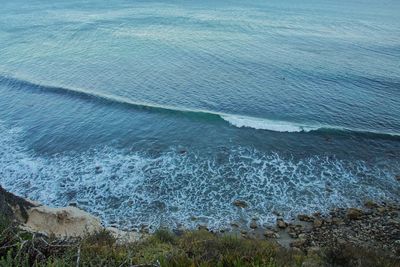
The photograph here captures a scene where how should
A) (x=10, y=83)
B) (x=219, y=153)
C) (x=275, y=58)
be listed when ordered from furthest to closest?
(x=275, y=58)
(x=10, y=83)
(x=219, y=153)

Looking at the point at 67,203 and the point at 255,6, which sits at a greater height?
the point at 255,6

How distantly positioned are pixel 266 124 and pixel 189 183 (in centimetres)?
889

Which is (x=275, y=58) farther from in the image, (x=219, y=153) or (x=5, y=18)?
(x=5, y=18)

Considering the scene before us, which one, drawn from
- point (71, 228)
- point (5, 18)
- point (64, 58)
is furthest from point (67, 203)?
point (5, 18)

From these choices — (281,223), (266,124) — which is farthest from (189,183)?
(266,124)

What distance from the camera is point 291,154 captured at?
23.7 m

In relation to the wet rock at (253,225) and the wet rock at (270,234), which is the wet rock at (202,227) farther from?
the wet rock at (270,234)

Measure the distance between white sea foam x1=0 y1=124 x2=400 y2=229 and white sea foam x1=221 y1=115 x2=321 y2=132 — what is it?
3405mm

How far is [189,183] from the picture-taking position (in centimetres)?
2094

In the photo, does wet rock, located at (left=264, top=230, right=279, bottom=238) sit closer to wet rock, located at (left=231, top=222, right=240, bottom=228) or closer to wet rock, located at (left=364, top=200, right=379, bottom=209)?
wet rock, located at (left=231, top=222, right=240, bottom=228)

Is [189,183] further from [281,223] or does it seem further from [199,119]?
[199,119]

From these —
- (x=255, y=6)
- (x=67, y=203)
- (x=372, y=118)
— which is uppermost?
(x=255, y=6)

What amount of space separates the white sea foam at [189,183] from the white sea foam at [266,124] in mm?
3405

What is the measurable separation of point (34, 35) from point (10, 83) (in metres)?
17.0
